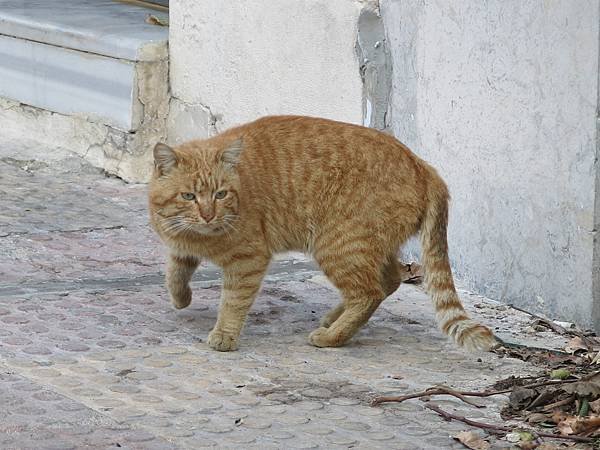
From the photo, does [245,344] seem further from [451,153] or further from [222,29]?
[222,29]

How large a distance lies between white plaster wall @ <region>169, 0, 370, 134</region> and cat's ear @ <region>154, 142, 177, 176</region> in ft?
6.29

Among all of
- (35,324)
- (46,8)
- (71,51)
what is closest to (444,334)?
(35,324)

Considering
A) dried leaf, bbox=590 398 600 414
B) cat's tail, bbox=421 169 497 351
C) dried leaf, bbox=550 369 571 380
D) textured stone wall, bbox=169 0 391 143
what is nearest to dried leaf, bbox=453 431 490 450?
dried leaf, bbox=590 398 600 414

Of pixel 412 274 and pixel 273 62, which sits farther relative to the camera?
pixel 273 62

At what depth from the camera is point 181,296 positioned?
589 cm

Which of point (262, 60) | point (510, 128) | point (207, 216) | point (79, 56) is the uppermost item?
point (510, 128)

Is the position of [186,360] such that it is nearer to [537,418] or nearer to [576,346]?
[537,418]

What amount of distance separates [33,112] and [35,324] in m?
3.77

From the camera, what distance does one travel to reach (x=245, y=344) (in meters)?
5.66

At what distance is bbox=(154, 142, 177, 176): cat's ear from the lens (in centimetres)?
543

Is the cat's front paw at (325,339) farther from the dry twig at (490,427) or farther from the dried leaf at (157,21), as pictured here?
the dried leaf at (157,21)

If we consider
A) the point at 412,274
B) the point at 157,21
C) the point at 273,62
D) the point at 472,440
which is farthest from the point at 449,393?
the point at 157,21

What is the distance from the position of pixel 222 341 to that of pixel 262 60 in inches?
111

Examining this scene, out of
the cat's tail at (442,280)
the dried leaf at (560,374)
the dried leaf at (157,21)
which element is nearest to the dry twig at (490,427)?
the dried leaf at (560,374)
